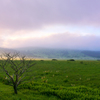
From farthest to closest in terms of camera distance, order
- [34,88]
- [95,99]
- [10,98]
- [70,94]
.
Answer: [34,88], [70,94], [95,99], [10,98]

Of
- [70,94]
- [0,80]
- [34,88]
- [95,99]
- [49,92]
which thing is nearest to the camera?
[95,99]

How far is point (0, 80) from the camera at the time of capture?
58.3 feet

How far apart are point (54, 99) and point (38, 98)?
1.61 meters

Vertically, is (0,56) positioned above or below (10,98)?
above

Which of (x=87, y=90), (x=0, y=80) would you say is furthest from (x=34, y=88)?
(x=0, y=80)

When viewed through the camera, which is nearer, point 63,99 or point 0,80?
point 63,99

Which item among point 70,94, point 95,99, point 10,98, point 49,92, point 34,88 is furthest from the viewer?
point 34,88

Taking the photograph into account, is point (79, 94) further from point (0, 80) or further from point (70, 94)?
point (0, 80)

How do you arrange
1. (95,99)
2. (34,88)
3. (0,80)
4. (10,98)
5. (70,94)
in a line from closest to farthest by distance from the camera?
(10,98)
(95,99)
(70,94)
(34,88)
(0,80)

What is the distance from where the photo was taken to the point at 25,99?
9.78 m

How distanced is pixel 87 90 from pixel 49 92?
466 cm

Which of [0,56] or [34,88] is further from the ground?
[0,56]

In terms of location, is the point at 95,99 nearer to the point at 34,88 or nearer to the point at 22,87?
the point at 34,88

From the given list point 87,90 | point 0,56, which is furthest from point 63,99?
point 0,56
